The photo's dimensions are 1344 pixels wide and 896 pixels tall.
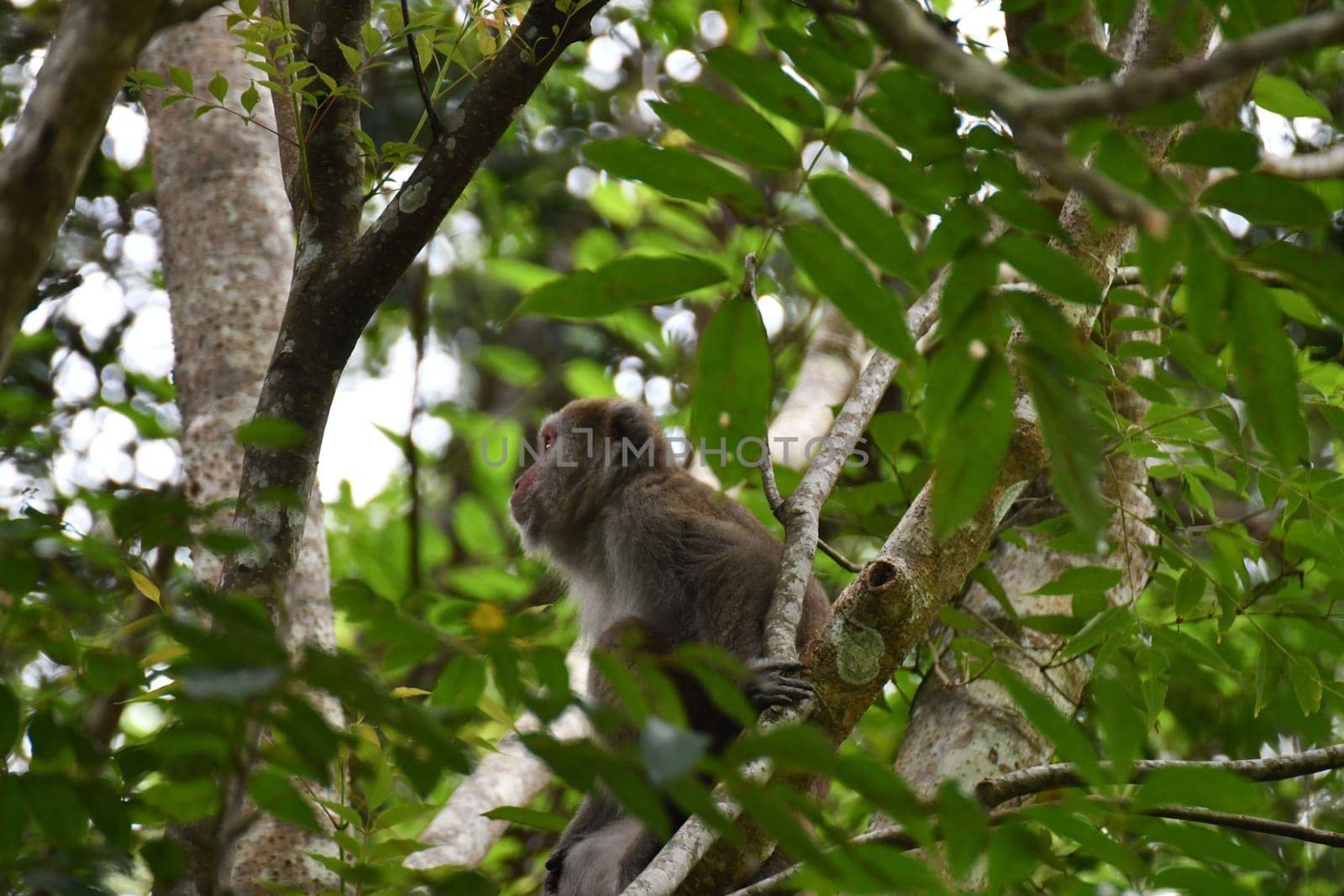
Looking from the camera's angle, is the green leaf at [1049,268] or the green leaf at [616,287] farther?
the green leaf at [616,287]

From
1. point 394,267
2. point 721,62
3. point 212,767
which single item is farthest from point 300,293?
point 721,62

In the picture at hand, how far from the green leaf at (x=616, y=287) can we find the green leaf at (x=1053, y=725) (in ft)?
2.89

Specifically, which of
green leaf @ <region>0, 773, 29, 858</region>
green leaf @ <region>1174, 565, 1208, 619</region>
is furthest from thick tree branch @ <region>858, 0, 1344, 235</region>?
green leaf @ <region>1174, 565, 1208, 619</region>

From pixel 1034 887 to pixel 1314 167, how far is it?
287 cm

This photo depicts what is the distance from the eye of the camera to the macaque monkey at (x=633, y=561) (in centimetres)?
482

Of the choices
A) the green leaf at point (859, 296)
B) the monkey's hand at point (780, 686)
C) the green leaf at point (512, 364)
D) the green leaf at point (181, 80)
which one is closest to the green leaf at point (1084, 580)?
the monkey's hand at point (780, 686)

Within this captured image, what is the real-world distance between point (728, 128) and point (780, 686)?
6.13ft

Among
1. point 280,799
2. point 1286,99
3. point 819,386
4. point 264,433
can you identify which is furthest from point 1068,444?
point 819,386

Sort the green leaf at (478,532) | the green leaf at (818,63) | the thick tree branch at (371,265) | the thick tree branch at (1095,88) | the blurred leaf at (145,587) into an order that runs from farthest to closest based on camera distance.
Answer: the green leaf at (478,532) → the thick tree branch at (371,265) → the blurred leaf at (145,587) → the green leaf at (818,63) → the thick tree branch at (1095,88)

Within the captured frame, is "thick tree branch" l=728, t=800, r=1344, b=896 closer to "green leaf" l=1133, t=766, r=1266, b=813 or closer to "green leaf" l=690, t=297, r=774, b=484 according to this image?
"green leaf" l=1133, t=766, r=1266, b=813

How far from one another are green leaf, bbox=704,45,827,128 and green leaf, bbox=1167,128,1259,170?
2.11ft

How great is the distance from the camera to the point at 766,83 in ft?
6.89

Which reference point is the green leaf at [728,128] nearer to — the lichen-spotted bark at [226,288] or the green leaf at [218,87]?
the green leaf at [218,87]

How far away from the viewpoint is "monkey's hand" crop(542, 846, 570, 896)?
5078 mm
